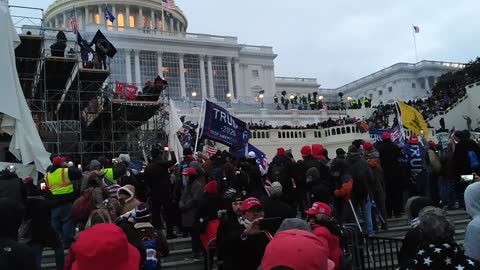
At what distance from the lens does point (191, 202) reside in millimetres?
9289

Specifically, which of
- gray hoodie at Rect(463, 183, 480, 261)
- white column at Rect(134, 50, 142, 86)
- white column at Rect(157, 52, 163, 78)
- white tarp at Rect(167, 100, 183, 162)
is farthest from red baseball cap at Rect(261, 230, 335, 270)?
white column at Rect(157, 52, 163, 78)

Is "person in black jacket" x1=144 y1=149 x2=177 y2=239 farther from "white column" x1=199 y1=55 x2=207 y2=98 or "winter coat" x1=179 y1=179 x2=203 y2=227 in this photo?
"white column" x1=199 y1=55 x2=207 y2=98

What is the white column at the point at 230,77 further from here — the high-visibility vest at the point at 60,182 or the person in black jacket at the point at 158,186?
the high-visibility vest at the point at 60,182

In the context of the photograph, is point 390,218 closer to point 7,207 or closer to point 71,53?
point 7,207

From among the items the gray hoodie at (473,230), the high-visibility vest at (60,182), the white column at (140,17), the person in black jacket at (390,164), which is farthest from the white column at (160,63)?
the gray hoodie at (473,230)

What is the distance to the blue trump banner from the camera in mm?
13640

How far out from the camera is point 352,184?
30.8 feet

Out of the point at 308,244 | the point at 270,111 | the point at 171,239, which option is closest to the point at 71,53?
the point at 171,239

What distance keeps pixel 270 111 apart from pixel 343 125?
14.5 metres

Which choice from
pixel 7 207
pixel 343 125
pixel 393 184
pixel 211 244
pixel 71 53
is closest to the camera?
pixel 7 207

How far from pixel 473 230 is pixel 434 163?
7.68 m

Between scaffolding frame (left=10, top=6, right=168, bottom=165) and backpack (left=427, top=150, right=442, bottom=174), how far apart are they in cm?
1434

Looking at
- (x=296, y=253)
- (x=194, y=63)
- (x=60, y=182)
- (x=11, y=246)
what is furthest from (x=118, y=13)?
(x=296, y=253)

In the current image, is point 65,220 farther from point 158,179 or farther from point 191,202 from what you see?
point 191,202
